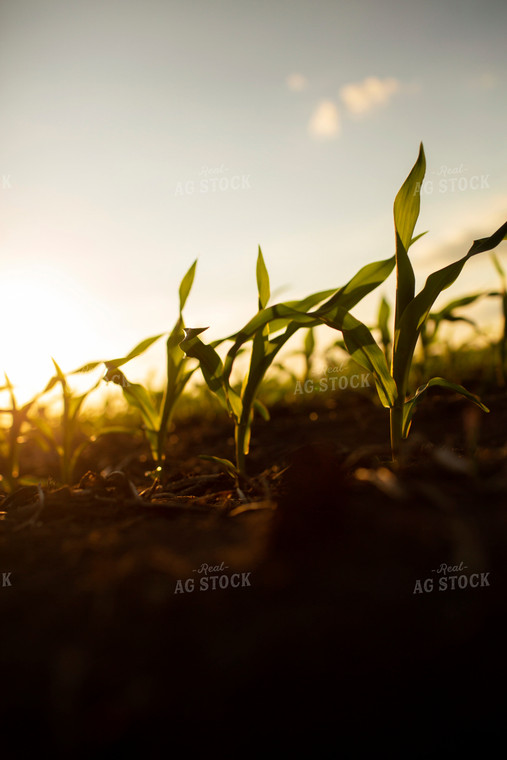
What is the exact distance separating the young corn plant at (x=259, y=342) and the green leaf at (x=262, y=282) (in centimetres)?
11

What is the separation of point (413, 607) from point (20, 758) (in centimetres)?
42

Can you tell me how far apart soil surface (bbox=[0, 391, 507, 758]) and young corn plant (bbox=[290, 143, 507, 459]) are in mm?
346

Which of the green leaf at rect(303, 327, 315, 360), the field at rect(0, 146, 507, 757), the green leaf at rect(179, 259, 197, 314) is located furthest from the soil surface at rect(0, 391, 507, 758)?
the green leaf at rect(303, 327, 315, 360)

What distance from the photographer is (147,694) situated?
0.49 meters

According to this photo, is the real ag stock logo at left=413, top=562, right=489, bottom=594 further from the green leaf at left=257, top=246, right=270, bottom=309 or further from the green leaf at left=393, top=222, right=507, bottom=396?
the green leaf at left=257, top=246, right=270, bottom=309

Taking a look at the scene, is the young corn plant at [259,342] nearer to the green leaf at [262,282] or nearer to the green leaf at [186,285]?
the green leaf at [262,282]

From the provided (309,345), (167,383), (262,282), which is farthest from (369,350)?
(309,345)

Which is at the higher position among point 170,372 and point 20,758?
point 170,372

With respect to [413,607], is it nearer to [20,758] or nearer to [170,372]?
[20,758]

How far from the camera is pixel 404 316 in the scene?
113 centimetres

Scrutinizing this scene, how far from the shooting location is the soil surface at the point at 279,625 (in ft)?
1.56

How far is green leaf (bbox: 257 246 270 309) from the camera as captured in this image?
1.39 metres

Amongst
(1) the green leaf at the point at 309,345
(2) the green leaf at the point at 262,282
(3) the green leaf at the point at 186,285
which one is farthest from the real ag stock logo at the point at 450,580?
(1) the green leaf at the point at 309,345

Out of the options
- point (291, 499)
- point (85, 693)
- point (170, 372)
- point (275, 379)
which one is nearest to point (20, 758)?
point (85, 693)
